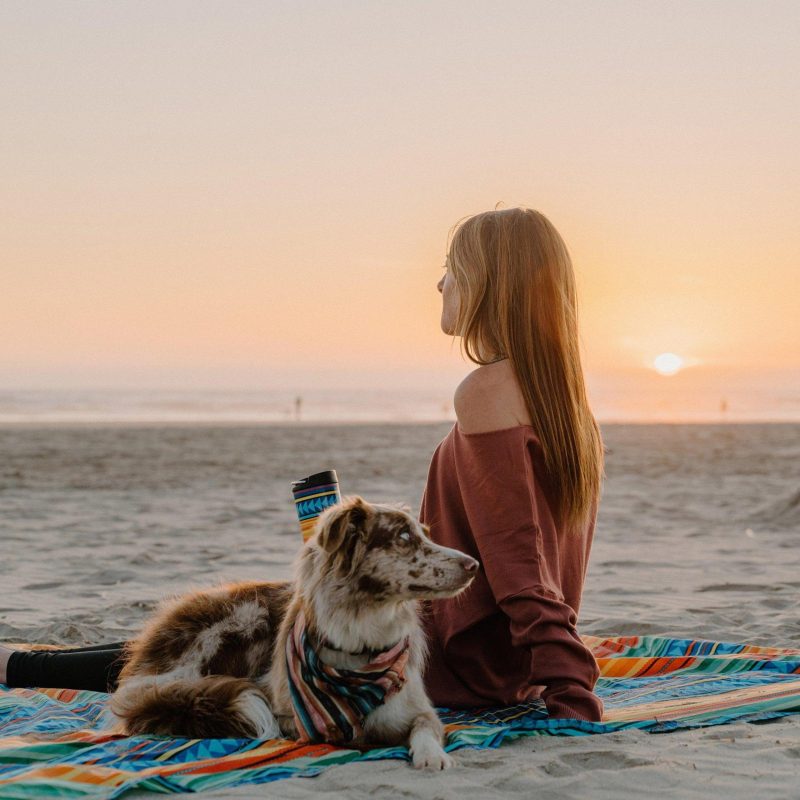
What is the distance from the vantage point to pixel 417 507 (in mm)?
14906

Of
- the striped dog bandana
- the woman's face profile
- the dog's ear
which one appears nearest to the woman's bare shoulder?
the woman's face profile

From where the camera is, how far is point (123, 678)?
14.8 feet

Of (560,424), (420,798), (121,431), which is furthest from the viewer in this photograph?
(121,431)

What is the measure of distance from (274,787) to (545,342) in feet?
6.84

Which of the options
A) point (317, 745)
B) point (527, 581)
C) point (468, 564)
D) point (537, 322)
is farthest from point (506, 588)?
point (537, 322)

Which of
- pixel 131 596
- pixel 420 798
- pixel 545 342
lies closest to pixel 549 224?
pixel 545 342

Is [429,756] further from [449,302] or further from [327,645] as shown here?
[449,302]

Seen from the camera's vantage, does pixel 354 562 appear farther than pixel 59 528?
No

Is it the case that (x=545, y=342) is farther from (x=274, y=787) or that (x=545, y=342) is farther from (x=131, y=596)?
(x=131, y=596)

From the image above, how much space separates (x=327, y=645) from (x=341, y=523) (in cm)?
50

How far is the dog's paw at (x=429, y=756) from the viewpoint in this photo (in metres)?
3.69

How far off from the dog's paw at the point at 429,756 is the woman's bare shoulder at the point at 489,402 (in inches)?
50.1

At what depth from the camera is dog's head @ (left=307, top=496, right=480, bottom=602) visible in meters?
3.94

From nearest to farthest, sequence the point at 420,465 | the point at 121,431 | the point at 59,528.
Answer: the point at 59,528
the point at 420,465
the point at 121,431
